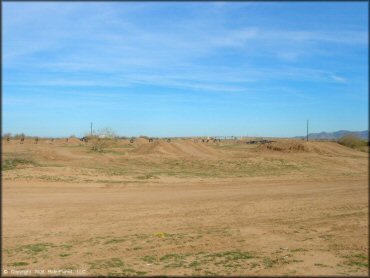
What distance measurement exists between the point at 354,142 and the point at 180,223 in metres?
51.7

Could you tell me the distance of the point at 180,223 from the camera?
1352cm

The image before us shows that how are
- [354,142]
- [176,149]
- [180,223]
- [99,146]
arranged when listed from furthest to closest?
[354,142] → [99,146] → [176,149] → [180,223]

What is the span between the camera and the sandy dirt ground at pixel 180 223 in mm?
9086

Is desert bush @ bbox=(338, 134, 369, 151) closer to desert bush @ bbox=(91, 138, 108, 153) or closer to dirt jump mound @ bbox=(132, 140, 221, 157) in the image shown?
dirt jump mound @ bbox=(132, 140, 221, 157)

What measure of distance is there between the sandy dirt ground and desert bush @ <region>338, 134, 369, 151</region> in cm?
3314

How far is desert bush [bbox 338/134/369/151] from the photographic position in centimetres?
5866

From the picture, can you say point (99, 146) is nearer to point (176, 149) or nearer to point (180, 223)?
point (176, 149)

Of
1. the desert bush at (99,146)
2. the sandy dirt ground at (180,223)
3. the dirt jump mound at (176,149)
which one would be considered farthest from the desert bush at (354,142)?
the sandy dirt ground at (180,223)

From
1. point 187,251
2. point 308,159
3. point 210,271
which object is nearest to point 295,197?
point 187,251

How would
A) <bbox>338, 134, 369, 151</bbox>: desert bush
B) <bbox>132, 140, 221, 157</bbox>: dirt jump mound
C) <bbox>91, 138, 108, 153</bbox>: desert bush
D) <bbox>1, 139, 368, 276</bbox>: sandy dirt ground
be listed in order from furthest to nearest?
<bbox>338, 134, 369, 151</bbox>: desert bush, <bbox>91, 138, 108, 153</bbox>: desert bush, <bbox>132, 140, 221, 157</bbox>: dirt jump mound, <bbox>1, 139, 368, 276</bbox>: sandy dirt ground

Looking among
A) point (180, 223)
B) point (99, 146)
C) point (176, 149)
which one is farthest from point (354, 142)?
point (180, 223)

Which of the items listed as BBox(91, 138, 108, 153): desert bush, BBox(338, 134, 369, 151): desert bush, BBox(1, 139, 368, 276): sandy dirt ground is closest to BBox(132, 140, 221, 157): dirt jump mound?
Result: BBox(91, 138, 108, 153): desert bush

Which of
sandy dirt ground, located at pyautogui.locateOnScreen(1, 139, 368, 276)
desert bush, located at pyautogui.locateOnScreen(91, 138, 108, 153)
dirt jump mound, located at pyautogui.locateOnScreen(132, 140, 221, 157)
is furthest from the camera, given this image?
desert bush, located at pyautogui.locateOnScreen(91, 138, 108, 153)

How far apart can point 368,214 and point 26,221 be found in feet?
36.2
